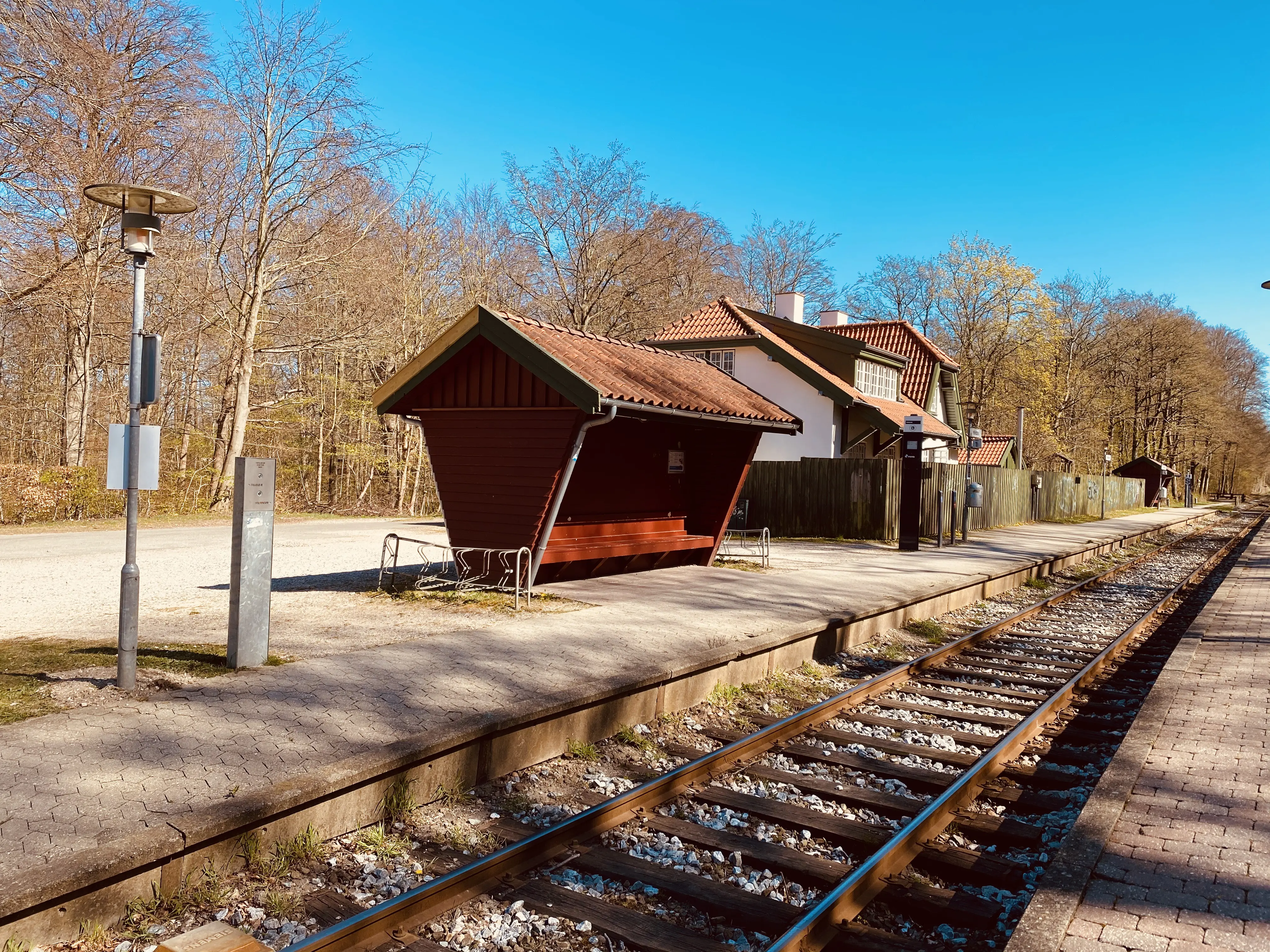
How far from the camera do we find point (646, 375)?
1195 centimetres

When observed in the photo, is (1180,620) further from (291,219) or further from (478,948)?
(291,219)

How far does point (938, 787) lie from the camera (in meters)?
5.65

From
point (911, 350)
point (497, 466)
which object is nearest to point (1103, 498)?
point (911, 350)

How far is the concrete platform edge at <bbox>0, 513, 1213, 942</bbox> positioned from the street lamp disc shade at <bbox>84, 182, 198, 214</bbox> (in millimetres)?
3736

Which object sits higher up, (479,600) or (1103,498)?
(1103,498)

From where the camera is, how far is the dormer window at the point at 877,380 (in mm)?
29109

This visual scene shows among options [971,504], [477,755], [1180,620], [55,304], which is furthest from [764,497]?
[477,755]

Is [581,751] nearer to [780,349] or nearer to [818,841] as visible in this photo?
[818,841]

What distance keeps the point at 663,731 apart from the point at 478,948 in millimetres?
3213

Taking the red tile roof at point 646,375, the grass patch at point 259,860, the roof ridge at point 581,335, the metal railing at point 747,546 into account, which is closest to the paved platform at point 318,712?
the grass patch at point 259,860

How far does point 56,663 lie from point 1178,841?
7.54 m

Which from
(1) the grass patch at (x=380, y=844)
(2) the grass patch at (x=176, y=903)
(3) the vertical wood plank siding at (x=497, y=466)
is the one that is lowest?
(1) the grass patch at (x=380, y=844)

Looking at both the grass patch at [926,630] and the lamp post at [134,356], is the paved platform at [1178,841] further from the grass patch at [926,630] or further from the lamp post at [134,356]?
the lamp post at [134,356]

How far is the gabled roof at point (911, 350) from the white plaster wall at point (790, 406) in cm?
695
